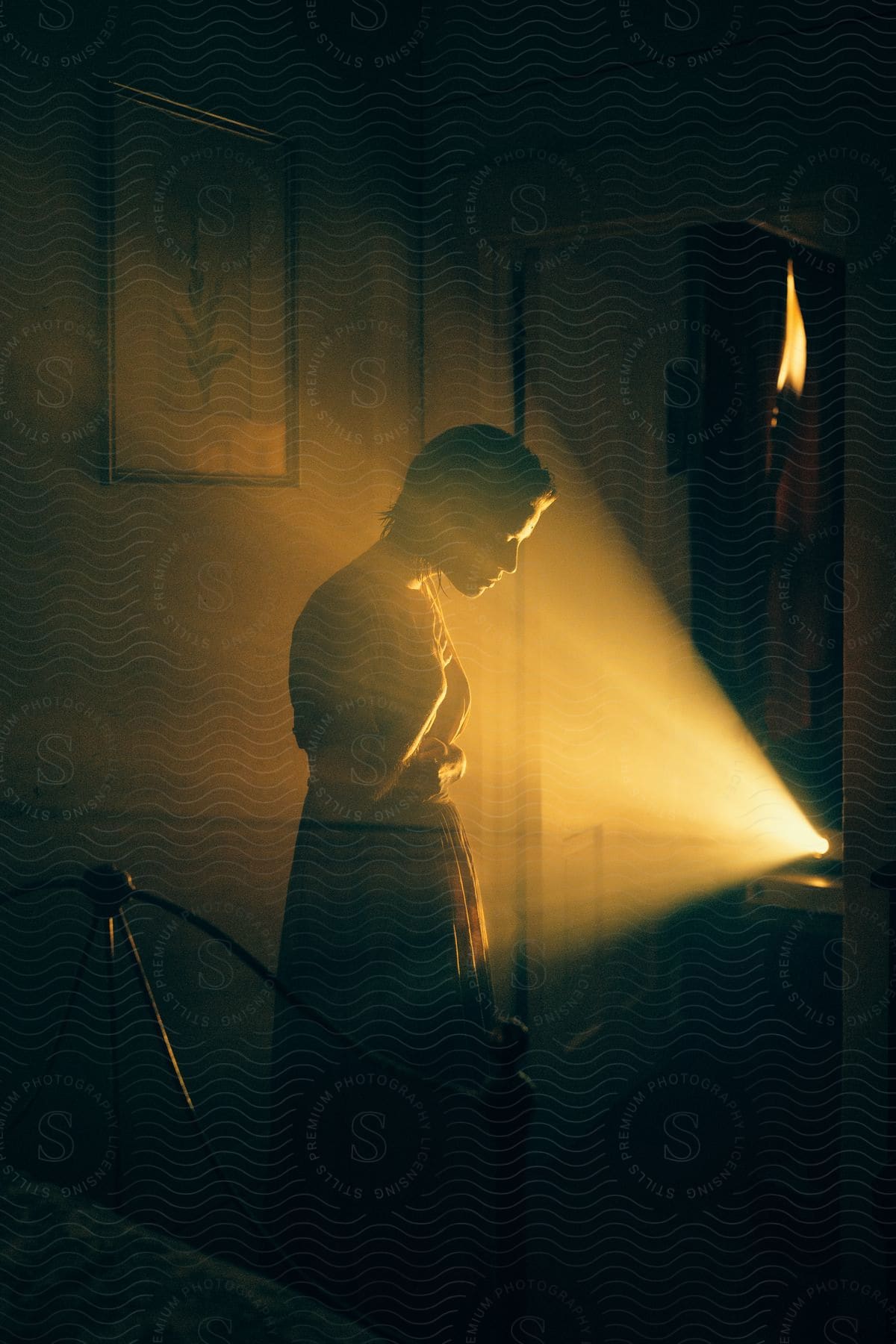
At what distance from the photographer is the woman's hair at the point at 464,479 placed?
1748mm

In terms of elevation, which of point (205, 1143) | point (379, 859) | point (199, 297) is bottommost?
point (205, 1143)

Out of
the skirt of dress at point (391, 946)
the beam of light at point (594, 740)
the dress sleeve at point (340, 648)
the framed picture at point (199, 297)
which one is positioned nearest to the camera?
the dress sleeve at point (340, 648)

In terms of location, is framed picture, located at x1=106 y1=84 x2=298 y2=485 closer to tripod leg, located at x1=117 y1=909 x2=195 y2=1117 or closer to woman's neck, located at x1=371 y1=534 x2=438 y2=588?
woman's neck, located at x1=371 y1=534 x2=438 y2=588

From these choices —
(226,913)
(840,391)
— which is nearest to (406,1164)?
(226,913)

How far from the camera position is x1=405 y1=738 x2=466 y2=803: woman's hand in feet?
5.79

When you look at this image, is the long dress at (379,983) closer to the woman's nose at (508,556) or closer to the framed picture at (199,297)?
the woman's nose at (508,556)

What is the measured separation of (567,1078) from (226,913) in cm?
90

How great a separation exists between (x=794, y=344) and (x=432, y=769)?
3.94 ft

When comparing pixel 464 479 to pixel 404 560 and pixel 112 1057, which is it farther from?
pixel 112 1057

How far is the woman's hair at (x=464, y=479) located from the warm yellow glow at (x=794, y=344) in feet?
2.80

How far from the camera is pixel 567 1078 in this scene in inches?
101

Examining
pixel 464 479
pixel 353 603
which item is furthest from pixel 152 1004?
pixel 464 479

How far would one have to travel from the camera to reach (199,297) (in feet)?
6.66

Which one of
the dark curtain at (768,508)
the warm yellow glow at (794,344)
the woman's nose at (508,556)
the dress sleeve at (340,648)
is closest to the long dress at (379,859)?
the dress sleeve at (340,648)
